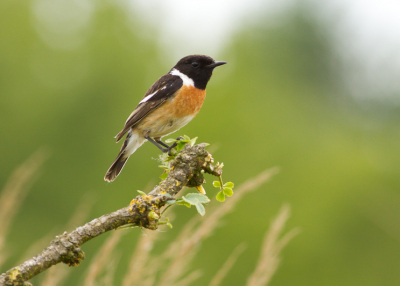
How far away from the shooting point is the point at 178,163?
8.19 feet

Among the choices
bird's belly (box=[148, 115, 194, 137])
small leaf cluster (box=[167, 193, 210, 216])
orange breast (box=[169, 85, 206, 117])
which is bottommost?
small leaf cluster (box=[167, 193, 210, 216])

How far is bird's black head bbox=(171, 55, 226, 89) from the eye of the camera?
5043 mm

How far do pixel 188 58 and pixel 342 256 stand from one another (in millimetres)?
16734

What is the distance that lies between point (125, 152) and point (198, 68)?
Answer: 3.98ft

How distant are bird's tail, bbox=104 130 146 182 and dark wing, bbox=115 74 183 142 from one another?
6.6 inches

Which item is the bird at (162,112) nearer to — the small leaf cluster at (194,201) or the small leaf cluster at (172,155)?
the small leaf cluster at (172,155)

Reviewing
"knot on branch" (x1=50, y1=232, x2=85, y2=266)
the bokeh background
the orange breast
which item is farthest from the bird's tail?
the bokeh background

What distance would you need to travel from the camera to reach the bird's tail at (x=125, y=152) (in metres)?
4.49

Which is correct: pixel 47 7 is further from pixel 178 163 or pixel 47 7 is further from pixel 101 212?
pixel 178 163

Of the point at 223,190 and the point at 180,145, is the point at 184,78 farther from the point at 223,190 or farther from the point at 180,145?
the point at 223,190

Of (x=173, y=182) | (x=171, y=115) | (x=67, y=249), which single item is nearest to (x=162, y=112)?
(x=171, y=115)

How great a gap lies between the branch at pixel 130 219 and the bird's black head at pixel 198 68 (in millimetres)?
2459

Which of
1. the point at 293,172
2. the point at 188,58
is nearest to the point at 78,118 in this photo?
the point at 293,172

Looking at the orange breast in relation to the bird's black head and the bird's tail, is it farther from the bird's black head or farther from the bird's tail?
the bird's tail
